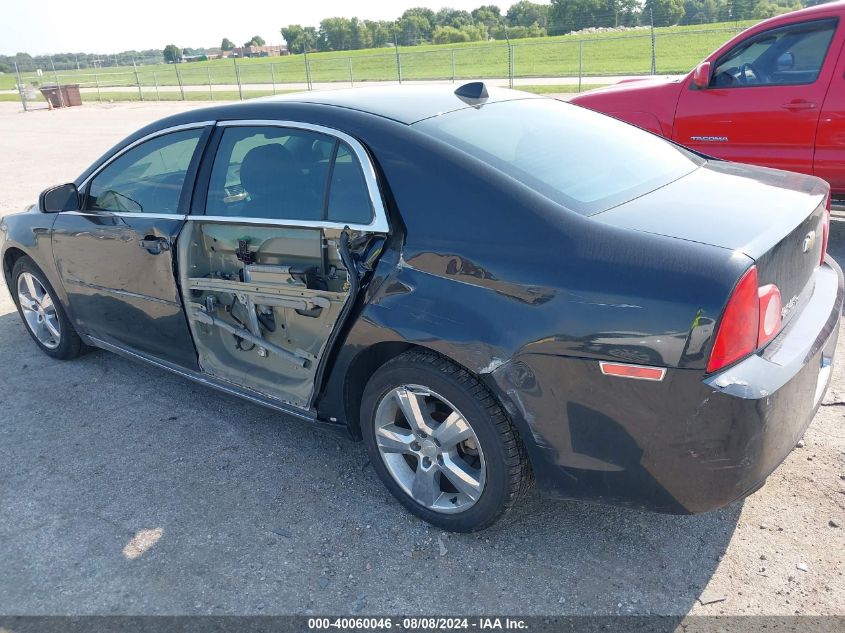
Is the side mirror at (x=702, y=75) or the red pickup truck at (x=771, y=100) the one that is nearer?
the red pickup truck at (x=771, y=100)

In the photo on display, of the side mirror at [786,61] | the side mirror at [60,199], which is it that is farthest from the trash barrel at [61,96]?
the side mirror at [786,61]

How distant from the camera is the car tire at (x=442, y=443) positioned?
259 centimetres

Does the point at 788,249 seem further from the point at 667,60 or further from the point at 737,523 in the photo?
the point at 667,60

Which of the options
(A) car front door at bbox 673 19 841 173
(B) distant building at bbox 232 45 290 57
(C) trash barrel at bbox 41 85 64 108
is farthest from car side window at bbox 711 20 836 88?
(B) distant building at bbox 232 45 290 57

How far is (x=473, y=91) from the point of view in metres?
3.43

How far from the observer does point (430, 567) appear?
273cm

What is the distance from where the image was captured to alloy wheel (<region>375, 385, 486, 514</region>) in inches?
108

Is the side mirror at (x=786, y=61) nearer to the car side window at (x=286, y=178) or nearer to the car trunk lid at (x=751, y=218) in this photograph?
the car trunk lid at (x=751, y=218)

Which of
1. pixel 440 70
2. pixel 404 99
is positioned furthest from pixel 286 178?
pixel 440 70

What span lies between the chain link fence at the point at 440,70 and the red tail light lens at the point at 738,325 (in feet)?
79.5

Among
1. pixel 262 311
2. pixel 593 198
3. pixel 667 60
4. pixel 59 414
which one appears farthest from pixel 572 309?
pixel 667 60

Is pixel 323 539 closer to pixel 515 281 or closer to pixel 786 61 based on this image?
pixel 515 281

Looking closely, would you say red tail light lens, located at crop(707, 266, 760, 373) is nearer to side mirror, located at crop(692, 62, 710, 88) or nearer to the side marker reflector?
the side marker reflector

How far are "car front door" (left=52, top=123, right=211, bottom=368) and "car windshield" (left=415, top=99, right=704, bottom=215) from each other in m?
1.39
